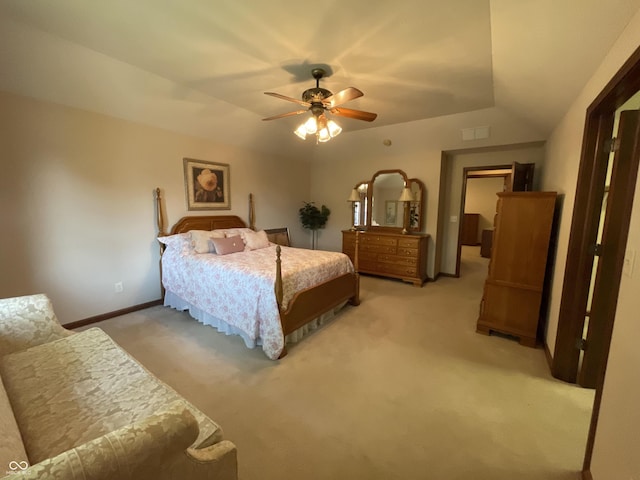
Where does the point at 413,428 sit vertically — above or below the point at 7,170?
below

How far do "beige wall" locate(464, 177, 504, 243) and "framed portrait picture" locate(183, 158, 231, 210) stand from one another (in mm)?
7136

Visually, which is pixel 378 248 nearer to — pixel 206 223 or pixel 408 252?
pixel 408 252

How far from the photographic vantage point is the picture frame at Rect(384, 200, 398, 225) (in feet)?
17.1

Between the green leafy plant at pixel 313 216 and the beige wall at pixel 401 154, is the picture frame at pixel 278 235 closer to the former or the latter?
the green leafy plant at pixel 313 216

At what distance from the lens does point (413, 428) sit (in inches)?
69.0

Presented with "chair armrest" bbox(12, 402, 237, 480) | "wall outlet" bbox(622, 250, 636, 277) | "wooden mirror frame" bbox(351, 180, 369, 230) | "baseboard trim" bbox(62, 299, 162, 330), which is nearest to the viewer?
"chair armrest" bbox(12, 402, 237, 480)

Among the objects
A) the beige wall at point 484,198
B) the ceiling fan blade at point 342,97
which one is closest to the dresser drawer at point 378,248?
the ceiling fan blade at point 342,97

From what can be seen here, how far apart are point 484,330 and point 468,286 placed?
6.12ft

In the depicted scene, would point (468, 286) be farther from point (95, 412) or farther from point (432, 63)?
point (95, 412)

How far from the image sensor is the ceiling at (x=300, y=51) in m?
1.76

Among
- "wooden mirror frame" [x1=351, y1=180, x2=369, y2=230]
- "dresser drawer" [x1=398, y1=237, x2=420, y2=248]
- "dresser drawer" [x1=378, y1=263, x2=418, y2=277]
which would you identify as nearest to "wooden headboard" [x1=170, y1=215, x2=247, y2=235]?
"wooden mirror frame" [x1=351, y1=180, x2=369, y2=230]

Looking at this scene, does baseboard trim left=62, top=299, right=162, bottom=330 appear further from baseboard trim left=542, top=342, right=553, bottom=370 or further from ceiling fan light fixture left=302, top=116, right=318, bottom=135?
baseboard trim left=542, top=342, right=553, bottom=370

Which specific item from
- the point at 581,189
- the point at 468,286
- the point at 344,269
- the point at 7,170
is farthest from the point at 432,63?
the point at 7,170

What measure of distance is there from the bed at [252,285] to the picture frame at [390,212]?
1921 mm
